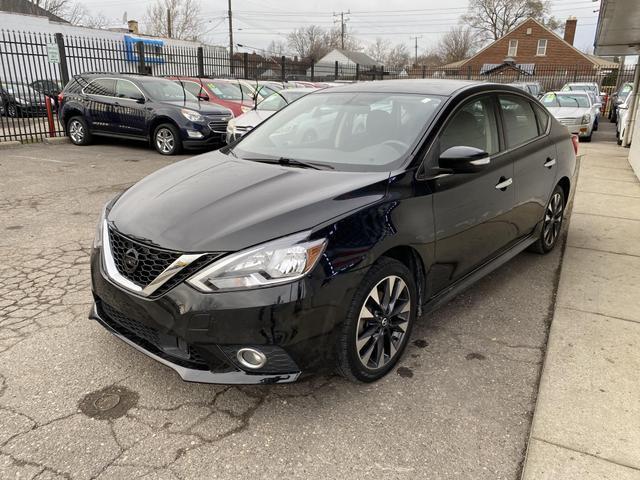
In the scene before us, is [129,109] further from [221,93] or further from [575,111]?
[575,111]

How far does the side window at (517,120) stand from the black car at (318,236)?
1.7 inches

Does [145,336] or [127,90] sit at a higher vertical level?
[127,90]

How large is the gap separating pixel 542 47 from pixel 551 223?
56089mm

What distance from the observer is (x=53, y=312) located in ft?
11.9

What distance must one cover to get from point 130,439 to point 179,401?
13.4 inches

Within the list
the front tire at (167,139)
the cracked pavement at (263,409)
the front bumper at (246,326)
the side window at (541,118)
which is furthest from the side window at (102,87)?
the front bumper at (246,326)

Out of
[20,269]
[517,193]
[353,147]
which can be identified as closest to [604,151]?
[517,193]

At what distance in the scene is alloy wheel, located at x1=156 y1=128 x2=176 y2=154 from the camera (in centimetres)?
1088

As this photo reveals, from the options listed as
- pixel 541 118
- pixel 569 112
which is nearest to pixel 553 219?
pixel 541 118

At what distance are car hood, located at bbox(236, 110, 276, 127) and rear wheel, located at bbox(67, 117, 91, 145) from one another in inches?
152

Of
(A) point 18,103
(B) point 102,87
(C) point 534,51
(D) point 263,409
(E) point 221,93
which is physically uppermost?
(C) point 534,51

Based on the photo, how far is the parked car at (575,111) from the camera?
1488cm

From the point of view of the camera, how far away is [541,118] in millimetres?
4652

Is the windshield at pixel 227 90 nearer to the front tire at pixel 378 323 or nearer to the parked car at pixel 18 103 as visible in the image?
the parked car at pixel 18 103
